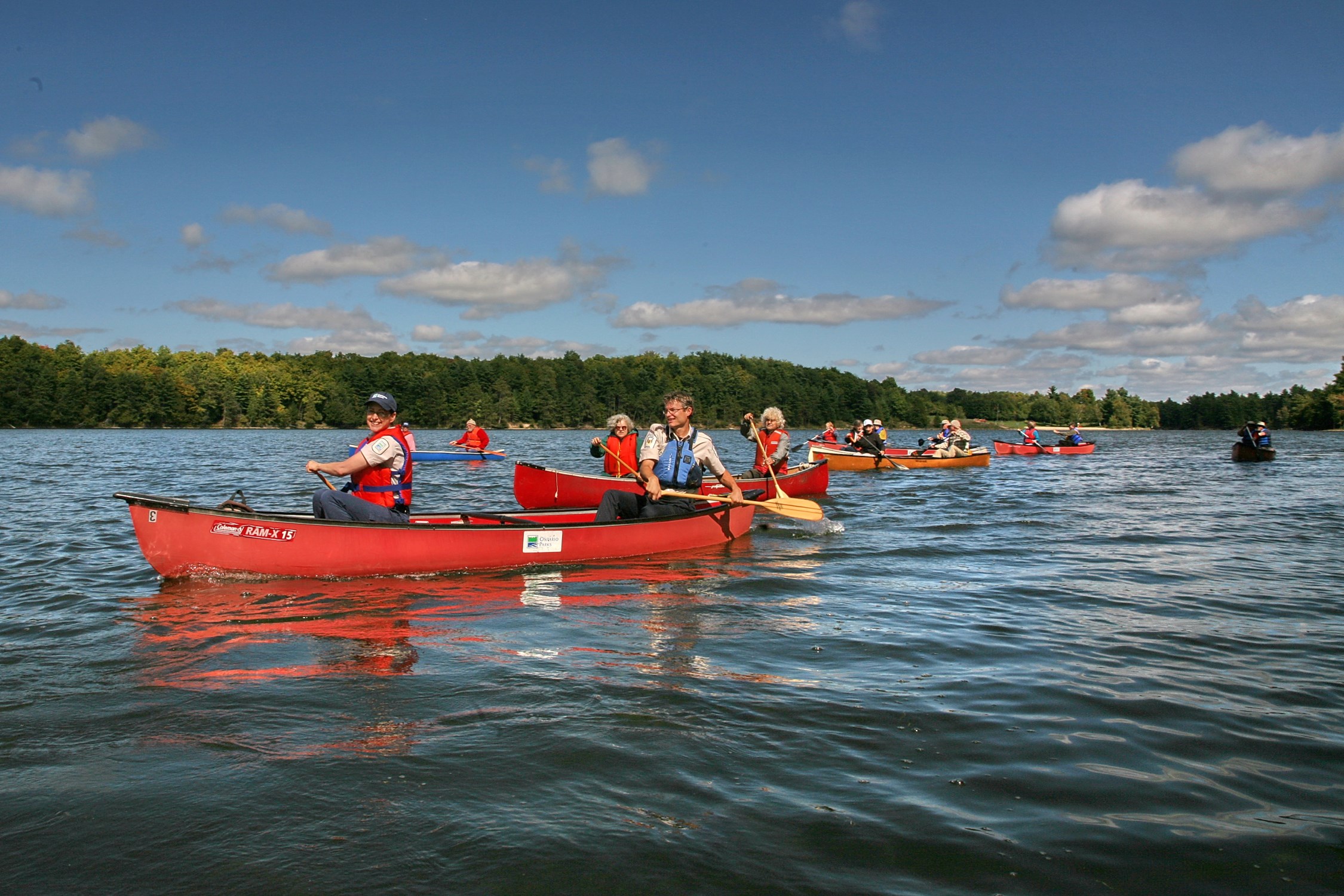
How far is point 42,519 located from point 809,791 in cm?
1307

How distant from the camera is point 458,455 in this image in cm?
2978

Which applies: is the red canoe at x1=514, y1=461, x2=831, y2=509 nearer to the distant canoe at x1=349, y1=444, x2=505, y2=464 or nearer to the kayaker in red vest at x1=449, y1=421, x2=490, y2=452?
the distant canoe at x1=349, y1=444, x2=505, y2=464

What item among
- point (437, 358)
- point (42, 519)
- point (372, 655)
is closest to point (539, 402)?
point (437, 358)

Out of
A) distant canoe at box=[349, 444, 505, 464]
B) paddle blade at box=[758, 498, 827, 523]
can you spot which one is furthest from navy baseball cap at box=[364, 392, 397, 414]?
distant canoe at box=[349, 444, 505, 464]

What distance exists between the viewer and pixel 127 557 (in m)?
9.15

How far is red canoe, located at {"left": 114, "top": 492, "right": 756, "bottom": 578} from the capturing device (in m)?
7.41

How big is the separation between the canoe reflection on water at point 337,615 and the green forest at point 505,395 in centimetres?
6630

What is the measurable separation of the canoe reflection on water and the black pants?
2.71ft

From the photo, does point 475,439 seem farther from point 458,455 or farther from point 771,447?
point 771,447

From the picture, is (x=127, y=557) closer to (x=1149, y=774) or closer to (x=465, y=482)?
(x=1149, y=774)

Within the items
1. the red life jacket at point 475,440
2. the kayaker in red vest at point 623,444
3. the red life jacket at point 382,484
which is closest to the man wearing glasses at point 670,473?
the red life jacket at point 382,484

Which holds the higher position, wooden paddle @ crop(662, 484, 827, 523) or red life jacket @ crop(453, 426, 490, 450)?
red life jacket @ crop(453, 426, 490, 450)

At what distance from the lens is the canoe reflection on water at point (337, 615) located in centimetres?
520

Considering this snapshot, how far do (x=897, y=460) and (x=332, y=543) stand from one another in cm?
2214
